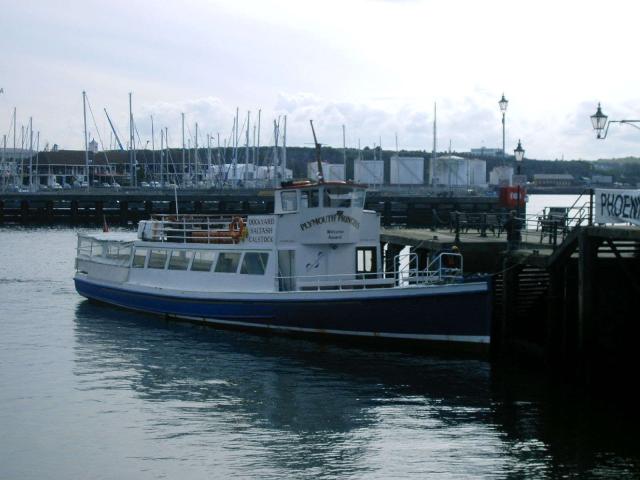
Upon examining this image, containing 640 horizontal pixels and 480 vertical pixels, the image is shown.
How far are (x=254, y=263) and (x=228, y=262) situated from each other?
117cm

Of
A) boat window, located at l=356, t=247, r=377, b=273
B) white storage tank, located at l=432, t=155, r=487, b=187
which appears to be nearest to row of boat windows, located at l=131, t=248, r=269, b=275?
boat window, located at l=356, t=247, r=377, b=273

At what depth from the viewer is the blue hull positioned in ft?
78.7

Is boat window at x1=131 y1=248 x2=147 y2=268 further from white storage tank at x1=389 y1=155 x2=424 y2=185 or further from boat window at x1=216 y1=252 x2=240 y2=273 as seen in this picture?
white storage tank at x1=389 y1=155 x2=424 y2=185

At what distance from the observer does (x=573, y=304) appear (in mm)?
22281

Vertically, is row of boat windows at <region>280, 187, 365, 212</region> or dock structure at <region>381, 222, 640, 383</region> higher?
row of boat windows at <region>280, 187, 365, 212</region>

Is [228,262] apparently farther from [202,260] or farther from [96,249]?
[96,249]

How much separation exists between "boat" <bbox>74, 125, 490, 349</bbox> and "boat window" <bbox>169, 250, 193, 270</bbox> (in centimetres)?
4

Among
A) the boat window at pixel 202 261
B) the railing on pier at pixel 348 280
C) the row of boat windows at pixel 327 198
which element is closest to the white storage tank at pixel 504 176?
the railing on pier at pixel 348 280

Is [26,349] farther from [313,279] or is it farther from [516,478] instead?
[516,478]

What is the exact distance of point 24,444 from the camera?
56.6ft

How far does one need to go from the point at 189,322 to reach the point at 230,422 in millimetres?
Result: 12274

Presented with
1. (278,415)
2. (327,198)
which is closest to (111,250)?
(327,198)

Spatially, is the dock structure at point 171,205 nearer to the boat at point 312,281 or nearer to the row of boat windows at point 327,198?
the boat at point 312,281

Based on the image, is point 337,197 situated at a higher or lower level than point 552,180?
lower
